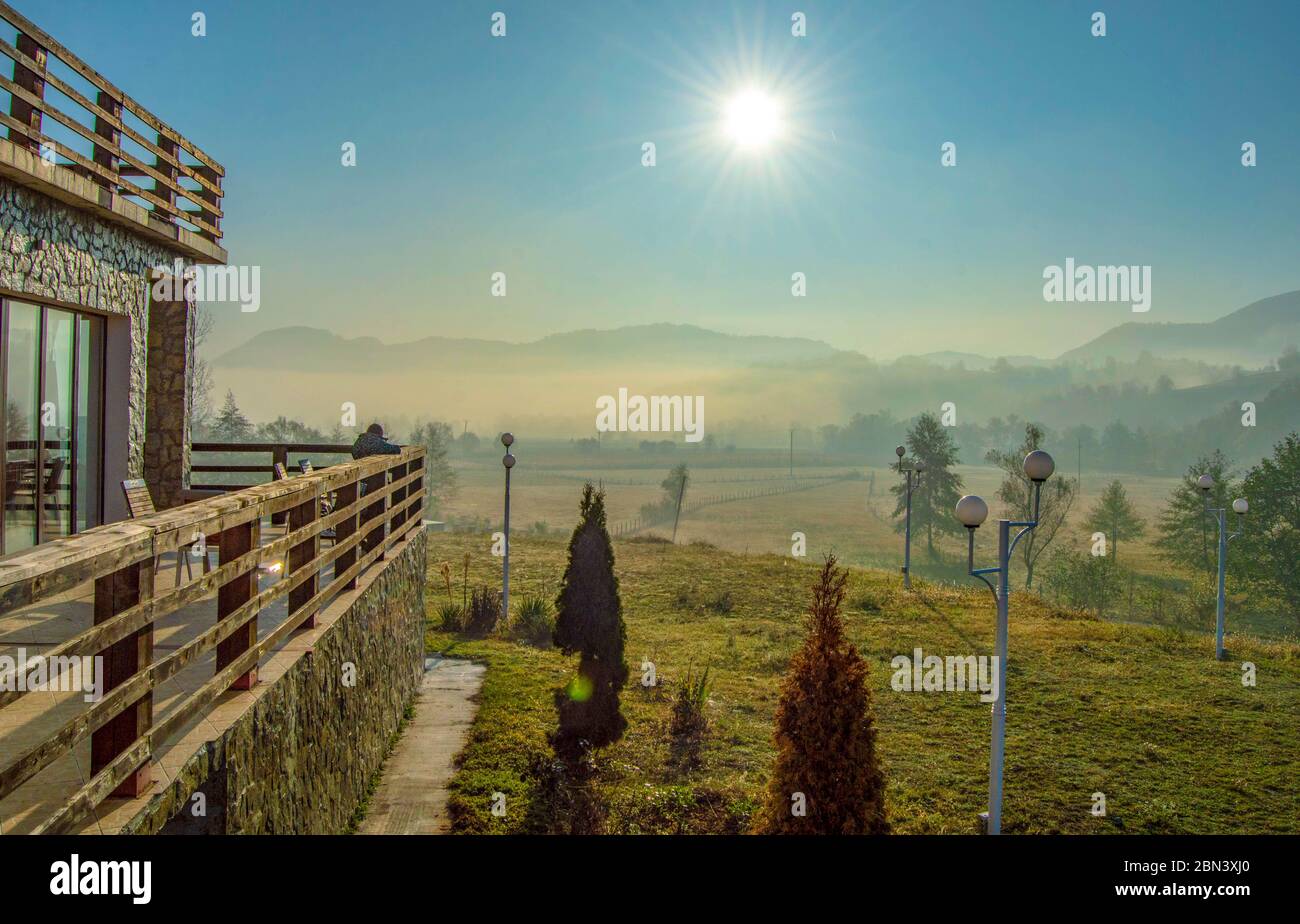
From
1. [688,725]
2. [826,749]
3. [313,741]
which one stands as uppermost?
[313,741]

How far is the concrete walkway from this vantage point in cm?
637

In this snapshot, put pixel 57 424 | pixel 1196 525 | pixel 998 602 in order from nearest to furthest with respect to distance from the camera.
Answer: pixel 998 602, pixel 57 424, pixel 1196 525

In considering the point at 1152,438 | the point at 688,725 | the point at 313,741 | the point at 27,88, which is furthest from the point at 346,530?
the point at 1152,438

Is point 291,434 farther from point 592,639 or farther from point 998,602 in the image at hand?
point 998,602

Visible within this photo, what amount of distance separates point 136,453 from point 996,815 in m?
10.2

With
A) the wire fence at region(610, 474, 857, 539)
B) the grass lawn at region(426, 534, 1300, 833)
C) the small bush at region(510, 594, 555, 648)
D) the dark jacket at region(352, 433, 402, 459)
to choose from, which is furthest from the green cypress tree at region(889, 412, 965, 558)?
the dark jacket at region(352, 433, 402, 459)

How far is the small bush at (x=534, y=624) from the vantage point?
13.7 meters

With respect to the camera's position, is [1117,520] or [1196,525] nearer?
[1196,525]

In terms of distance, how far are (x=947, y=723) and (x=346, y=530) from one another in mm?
8033

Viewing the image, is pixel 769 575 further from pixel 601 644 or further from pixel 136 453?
pixel 136 453

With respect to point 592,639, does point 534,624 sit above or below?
below

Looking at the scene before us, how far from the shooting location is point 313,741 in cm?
501

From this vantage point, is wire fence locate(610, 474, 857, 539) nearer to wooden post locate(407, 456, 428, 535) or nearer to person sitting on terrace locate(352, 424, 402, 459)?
wooden post locate(407, 456, 428, 535)

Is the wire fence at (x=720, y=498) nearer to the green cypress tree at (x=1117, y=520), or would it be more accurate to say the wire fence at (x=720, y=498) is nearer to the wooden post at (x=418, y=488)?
the green cypress tree at (x=1117, y=520)
